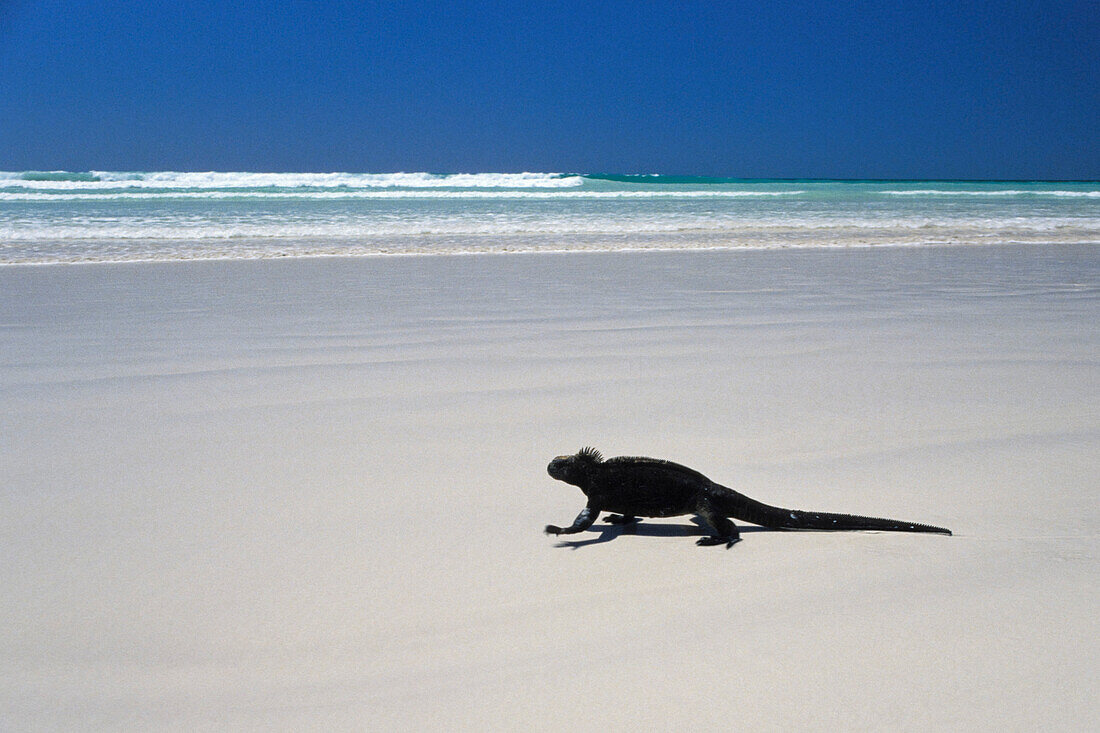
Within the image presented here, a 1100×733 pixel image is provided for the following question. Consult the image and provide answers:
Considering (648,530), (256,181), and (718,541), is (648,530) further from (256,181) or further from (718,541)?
(256,181)

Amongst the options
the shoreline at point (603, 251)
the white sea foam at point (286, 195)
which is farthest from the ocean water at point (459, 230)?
the white sea foam at point (286, 195)

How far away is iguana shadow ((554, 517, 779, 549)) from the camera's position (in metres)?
2.18

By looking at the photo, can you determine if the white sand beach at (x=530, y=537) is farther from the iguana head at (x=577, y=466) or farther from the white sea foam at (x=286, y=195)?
the white sea foam at (x=286, y=195)

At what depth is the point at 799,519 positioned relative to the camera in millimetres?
2131

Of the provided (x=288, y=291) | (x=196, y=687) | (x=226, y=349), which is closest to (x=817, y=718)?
(x=196, y=687)

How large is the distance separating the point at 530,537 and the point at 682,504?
391mm

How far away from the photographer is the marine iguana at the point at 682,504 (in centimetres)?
210

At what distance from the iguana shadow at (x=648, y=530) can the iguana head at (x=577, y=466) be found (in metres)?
0.14

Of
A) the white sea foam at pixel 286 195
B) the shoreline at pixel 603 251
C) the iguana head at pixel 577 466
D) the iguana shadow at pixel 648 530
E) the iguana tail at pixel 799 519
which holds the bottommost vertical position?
the iguana shadow at pixel 648 530

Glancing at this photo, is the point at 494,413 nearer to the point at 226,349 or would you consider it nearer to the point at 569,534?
the point at 569,534

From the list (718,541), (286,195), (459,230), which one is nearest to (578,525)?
(718,541)

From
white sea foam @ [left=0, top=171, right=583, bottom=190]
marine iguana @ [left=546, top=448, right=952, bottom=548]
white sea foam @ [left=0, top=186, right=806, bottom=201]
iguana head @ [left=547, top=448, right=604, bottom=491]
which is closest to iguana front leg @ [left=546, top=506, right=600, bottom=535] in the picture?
marine iguana @ [left=546, top=448, right=952, bottom=548]

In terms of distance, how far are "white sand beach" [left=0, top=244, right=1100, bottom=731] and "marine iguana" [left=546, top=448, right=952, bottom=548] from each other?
5cm

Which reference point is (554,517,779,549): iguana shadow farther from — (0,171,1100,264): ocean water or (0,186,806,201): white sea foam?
(0,186,806,201): white sea foam
